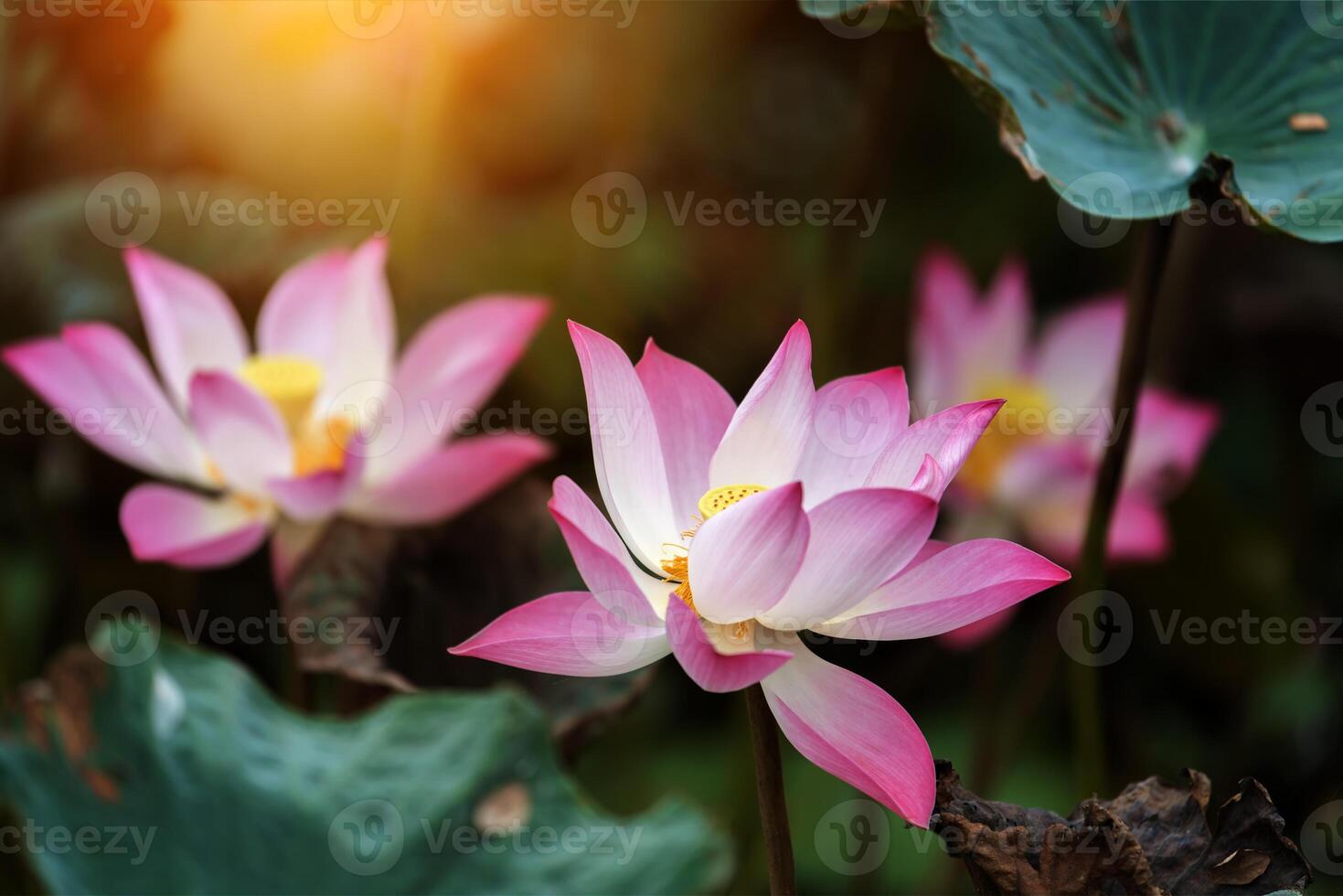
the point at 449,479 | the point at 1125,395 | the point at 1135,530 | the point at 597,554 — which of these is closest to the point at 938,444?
the point at 597,554

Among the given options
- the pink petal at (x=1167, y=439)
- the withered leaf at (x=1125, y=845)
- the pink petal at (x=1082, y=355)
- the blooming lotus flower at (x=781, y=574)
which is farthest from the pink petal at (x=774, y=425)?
the pink petal at (x=1082, y=355)

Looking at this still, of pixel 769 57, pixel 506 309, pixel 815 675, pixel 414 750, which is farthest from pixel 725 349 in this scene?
pixel 815 675

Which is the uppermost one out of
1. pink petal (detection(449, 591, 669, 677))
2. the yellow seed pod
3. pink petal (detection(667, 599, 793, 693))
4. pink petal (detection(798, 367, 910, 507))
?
pink petal (detection(798, 367, 910, 507))

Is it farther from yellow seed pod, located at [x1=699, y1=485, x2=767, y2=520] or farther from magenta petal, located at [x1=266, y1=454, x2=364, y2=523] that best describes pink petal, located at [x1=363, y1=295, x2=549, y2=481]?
yellow seed pod, located at [x1=699, y1=485, x2=767, y2=520]

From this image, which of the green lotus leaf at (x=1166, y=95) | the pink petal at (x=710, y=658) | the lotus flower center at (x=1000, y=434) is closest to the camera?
the pink petal at (x=710, y=658)

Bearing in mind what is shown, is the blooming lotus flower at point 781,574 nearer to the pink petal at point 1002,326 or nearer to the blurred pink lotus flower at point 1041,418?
the blurred pink lotus flower at point 1041,418

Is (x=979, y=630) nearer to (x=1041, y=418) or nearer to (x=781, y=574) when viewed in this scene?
(x=1041, y=418)

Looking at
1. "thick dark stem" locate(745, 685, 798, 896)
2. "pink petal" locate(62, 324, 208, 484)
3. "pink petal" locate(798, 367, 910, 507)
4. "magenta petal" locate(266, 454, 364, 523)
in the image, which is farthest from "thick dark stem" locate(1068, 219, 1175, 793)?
"pink petal" locate(62, 324, 208, 484)
